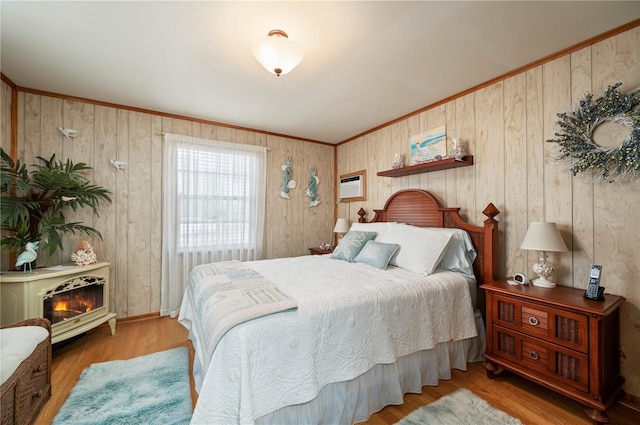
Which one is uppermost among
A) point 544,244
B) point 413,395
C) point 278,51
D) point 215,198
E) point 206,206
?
point 278,51

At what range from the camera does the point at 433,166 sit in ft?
9.11

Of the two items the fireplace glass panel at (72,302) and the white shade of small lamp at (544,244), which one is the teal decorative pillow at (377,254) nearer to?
the white shade of small lamp at (544,244)

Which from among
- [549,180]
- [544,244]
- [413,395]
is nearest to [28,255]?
[413,395]

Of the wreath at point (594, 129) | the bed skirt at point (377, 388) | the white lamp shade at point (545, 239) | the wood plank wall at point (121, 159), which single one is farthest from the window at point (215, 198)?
the wreath at point (594, 129)

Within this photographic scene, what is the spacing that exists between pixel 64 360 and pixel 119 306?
0.81 metres

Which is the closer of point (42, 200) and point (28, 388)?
point (28, 388)

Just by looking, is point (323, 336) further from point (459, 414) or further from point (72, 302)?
point (72, 302)

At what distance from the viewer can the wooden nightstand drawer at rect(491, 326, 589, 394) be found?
5.27 ft

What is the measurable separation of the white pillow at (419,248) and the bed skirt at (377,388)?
632 millimetres

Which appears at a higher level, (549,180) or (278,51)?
(278,51)

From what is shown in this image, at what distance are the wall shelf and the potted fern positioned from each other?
330 centimetres

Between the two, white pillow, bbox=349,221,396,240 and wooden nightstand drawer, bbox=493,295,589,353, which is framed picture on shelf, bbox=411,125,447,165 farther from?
wooden nightstand drawer, bbox=493,295,589,353

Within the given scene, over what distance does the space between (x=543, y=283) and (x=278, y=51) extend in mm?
2528

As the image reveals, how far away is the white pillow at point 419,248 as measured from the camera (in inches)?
91.4
